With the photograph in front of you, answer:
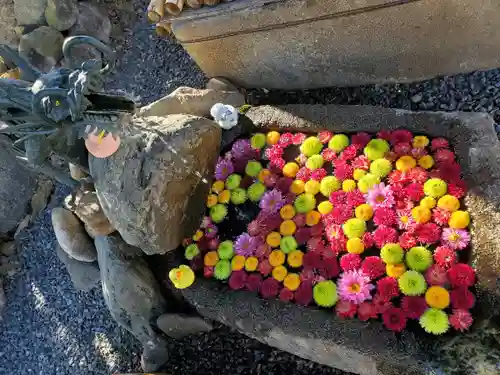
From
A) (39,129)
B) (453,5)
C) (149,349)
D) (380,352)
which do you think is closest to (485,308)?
(380,352)

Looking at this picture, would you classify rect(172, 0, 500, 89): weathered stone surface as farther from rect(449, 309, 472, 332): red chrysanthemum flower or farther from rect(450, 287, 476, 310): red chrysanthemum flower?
rect(449, 309, 472, 332): red chrysanthemum flower

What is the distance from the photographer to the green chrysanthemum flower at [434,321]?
263 centimetres

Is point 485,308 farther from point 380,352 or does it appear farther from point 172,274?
point 172,274

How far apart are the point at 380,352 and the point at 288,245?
845mm

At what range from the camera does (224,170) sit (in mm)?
3738

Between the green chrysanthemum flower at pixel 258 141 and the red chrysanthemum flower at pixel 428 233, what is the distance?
4.17ft

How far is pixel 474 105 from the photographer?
11.9 feet

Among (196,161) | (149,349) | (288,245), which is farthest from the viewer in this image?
(149,349)

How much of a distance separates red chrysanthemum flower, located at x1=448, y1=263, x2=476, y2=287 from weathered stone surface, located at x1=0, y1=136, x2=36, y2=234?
418 centimetres

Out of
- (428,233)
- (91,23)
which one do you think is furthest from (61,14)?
(428,233)

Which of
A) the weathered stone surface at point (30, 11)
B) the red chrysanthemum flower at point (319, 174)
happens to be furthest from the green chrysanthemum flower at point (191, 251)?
the weathered stone surface at point (30, 11)

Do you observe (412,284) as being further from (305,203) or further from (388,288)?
(305,203)

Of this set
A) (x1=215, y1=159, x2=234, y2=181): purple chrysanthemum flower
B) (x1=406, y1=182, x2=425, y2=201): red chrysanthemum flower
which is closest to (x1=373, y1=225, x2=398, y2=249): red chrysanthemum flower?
(x1=406, y1=182, x2=425, y2=201): red chrysanthemum flower

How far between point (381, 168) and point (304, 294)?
2.88ft
